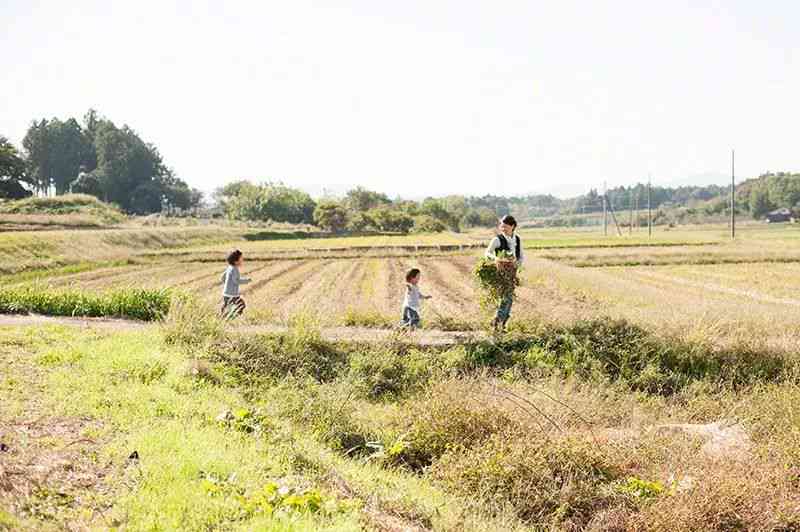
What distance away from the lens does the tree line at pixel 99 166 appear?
8056cm

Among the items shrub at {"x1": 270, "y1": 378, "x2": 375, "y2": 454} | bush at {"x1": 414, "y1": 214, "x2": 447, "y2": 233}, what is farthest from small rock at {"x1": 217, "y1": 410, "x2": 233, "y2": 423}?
bush at {"x1": 414, "y1": 214, "x2": 447, "y2": 233}

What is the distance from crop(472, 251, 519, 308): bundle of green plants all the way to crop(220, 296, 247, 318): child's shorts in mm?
4241

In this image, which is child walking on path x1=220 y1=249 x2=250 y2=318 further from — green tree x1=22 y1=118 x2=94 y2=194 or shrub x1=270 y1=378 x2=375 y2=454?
green tree x1=22 y1=118 x2=94 y2=194

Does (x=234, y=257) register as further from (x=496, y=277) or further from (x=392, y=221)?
(x=392, y=221)

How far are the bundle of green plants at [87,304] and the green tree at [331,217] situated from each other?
219 ft

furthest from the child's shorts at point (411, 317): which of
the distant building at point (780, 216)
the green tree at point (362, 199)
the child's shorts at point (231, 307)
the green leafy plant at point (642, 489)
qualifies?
the distant building at point (780, 216)

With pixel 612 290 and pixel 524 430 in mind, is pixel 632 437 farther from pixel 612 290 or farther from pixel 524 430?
pixel 612 290

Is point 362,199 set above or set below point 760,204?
above

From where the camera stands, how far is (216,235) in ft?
180

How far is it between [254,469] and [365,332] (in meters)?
6.01

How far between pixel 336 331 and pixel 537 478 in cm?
589

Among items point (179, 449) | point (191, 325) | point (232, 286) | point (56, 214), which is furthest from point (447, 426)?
point (56, 214)

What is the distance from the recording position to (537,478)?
594 centimetres

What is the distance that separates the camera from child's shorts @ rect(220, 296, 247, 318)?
36.5ft
